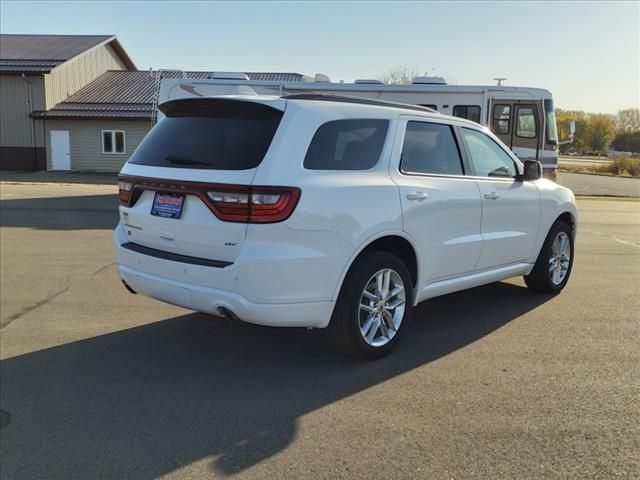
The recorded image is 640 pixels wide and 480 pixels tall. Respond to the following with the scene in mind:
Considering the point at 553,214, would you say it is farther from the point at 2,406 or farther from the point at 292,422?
the point at 2,406

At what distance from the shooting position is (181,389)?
4.04m

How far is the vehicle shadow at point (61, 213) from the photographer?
1171 centimetres

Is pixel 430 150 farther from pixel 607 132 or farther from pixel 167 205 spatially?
pixel 607 132

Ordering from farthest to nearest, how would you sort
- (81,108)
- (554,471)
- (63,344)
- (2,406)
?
(81,108)
(63,344)
(2,406)
(554,471)

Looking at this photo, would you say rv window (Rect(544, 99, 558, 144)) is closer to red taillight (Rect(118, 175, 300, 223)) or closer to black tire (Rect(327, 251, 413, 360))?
black tire (Rect(327, 251, 413, 360))

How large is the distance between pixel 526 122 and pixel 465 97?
1.94 metres

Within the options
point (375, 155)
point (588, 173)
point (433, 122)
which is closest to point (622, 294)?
point (433, 122)

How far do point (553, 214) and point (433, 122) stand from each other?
2.04 metres

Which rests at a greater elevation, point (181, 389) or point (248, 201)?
point (248, 201)

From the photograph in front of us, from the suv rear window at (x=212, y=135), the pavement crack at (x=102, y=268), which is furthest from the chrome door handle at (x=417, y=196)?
the pavement crack at (x=102, y=268)

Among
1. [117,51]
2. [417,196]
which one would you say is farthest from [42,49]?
[417,196]

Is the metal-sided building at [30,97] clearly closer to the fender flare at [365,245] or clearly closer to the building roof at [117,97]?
the building roof at [117,97]

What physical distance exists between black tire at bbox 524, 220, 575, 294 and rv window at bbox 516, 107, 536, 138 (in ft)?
34.1

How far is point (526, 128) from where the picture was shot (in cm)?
1614
